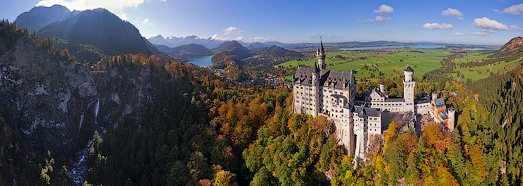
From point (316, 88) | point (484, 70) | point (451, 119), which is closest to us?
point (451, 119)

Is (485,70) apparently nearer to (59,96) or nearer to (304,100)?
(304,100)

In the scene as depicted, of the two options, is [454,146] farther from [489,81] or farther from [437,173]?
[489,81]

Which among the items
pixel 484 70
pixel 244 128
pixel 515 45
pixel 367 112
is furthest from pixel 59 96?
pixel 515 45

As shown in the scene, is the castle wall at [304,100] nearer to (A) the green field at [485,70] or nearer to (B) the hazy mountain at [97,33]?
(A) the green field at [485,70]

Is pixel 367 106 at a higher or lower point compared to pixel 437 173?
higher

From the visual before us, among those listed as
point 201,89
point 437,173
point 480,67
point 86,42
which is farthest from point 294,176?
point 86,42

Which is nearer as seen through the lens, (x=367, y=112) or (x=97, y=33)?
(x=367, y=112)
